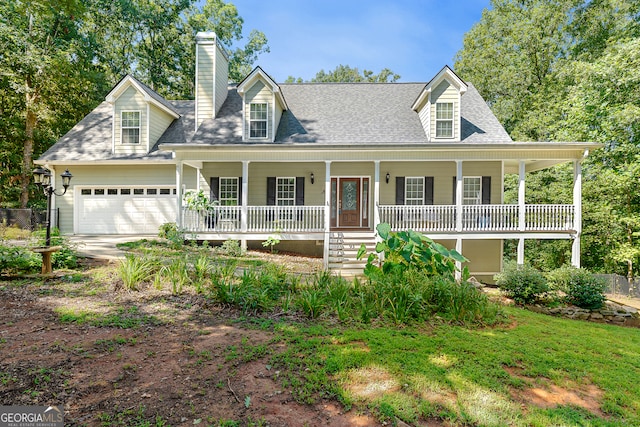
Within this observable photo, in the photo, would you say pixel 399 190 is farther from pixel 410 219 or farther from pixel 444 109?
pixel 444 109

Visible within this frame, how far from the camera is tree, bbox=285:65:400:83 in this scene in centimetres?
3588

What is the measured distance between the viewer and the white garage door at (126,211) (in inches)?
514

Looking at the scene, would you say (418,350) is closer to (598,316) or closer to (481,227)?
(598,316)

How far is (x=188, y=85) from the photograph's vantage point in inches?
927

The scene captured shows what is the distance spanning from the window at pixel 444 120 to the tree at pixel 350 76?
26620 millimetres

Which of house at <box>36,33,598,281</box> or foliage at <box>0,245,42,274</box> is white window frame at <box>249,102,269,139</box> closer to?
house at <box>36,33,598,281</box>

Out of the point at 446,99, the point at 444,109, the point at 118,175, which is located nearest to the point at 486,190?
the point at 444,109

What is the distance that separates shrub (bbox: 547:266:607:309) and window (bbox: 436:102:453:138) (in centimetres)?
603

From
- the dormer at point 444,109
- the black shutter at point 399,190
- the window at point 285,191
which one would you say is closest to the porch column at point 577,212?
the dormer at point 444,109

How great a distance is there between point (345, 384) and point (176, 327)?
259 cm

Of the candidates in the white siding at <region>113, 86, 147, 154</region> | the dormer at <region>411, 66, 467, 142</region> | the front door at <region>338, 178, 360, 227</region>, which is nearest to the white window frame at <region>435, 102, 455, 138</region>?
the dormer at <region>411, 66, 467, 142</region>

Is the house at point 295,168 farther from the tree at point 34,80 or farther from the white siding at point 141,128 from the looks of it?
the tree at point 34,80

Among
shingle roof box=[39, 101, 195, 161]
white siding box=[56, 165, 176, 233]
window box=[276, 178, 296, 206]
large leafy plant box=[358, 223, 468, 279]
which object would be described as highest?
shingle roof box=[39, 101, 195, 161]

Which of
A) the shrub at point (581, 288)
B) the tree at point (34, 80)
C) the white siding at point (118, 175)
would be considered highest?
the tree at point (34, 80)
